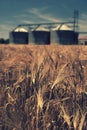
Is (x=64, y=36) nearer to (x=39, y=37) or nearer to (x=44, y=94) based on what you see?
(x=39, y=37)

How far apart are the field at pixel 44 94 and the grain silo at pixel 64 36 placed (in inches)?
2189

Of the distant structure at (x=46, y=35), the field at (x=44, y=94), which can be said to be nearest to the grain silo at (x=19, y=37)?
the distant structure at (x=46, y=35)

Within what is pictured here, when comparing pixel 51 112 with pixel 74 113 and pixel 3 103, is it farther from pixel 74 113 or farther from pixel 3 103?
pixel 3 103

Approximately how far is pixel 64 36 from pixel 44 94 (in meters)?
57.0

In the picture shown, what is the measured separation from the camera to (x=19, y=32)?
65.4 m

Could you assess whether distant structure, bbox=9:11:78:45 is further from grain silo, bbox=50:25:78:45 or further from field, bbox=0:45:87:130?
field, bbox=0:45:87:130

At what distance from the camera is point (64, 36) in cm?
6116

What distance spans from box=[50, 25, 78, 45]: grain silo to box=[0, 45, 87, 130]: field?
55609mm

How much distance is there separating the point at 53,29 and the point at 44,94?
196 ft

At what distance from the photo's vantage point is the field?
4.68m

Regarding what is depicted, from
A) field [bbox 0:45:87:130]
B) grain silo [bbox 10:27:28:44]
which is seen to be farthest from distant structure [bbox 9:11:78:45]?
field [bbox 0:45:87:130]

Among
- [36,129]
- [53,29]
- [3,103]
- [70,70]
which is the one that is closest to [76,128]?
[36,129]

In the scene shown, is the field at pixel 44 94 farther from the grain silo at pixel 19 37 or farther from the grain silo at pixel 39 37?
the grain silo at pixel 19 37

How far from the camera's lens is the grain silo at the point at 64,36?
199 feet
